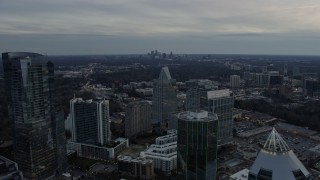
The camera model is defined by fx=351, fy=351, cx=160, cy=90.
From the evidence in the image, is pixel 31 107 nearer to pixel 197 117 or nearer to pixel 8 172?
pixel 8 172

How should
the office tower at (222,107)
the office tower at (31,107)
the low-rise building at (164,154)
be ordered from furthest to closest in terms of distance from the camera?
the office tower at (222,107), the low-rise building at (164,154), the office tower at (31,107)

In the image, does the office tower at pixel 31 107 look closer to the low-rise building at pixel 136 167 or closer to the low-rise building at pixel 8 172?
the low-rise building at pixel 136 167

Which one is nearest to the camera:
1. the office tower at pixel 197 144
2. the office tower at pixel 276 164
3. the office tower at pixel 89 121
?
the office tower at pixel 276 164

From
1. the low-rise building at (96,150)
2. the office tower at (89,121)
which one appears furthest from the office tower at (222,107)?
the office tower at (89,121)

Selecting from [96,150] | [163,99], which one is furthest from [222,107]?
[96,150]

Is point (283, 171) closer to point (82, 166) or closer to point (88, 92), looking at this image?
point (82, 166)

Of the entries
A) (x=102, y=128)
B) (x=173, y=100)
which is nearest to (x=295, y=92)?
(x=173, y=100)

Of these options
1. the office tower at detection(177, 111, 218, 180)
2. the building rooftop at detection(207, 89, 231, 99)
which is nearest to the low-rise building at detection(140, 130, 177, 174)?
the building rooftop at detection(207, 89, 231, 99)
